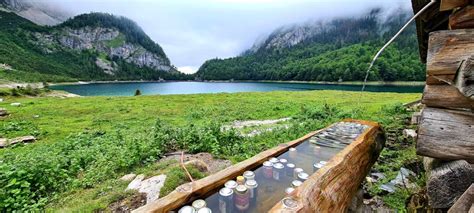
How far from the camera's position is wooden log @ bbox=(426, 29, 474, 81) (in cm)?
289

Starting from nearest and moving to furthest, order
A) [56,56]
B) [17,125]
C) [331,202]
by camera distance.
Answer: [331,202] < [17,125] < [56,56]

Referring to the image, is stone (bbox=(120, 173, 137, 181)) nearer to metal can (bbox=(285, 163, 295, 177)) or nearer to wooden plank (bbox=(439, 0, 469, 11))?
metal can (bbox=(285, 163, 295, 177))

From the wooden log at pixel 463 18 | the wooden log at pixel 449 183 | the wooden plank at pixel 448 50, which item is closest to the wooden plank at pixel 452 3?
the wooden log at pixel 463 18

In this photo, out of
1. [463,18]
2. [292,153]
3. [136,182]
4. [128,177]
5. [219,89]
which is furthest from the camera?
[219,89]

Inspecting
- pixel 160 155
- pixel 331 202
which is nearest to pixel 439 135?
pixel 331 202

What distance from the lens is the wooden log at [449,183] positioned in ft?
9.12

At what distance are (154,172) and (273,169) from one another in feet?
10.6

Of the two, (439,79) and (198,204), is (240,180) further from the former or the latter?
(439,79)

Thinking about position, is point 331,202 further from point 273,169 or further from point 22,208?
point 22,208

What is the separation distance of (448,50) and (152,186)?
5355 mm

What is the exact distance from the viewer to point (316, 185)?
267 cm

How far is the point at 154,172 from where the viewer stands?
5.46m

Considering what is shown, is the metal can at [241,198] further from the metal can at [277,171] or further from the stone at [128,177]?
the stone at [128,177]

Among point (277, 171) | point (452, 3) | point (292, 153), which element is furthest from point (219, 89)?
point (452, 3)
